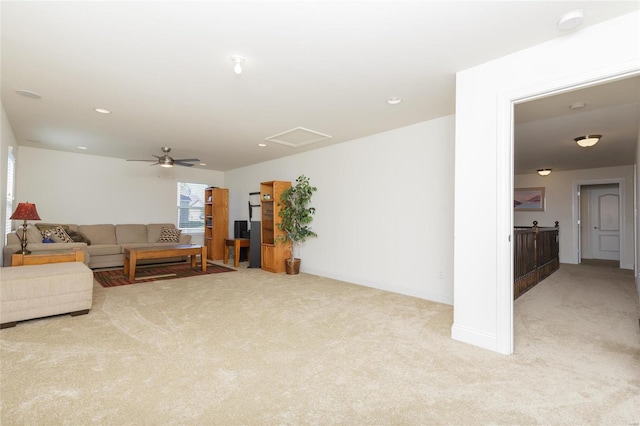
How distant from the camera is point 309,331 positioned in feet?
9.39

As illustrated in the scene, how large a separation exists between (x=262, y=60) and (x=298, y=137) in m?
2.43

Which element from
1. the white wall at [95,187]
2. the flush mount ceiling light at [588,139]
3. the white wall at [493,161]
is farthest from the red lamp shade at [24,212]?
the flush mount ceiling light at [588,139]

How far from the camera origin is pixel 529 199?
8.08m

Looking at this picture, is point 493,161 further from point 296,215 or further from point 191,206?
point 191,206

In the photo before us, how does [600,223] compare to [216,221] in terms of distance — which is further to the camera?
[600,223]

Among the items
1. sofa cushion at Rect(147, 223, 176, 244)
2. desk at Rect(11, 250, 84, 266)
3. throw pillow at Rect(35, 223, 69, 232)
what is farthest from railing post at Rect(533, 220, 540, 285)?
throw pillow at Rect(35, 223, 69, 232)

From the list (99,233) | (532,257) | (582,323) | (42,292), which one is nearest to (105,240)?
(99,233)

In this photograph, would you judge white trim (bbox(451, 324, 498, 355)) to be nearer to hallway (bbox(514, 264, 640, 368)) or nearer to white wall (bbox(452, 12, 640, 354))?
white wall (bbox(452, 12, 640, 354))

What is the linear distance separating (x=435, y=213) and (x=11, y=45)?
4482 millimetres

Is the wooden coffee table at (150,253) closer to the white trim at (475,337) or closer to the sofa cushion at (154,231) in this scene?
the sofa cushion at (154,231)

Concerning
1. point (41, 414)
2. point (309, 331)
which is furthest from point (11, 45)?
point (309, 331)

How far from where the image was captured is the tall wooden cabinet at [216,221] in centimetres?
741

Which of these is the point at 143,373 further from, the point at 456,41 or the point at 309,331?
the point at 456,41

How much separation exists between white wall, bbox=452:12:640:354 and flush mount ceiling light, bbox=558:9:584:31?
17 cm
